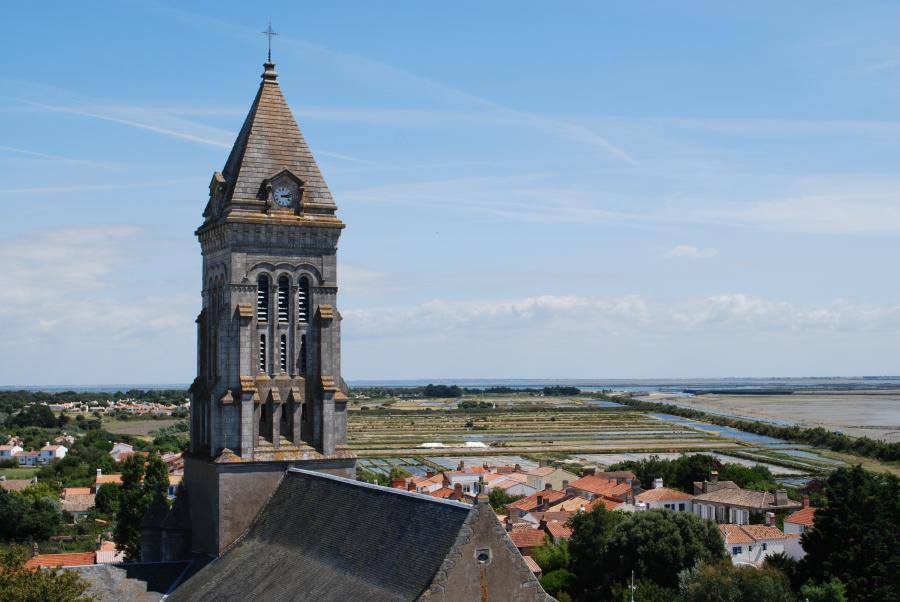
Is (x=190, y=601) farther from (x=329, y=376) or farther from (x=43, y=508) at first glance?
(x=43, y=508)

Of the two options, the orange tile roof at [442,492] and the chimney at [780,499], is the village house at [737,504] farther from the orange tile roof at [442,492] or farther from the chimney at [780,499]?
the orange tile roof at [442,492]

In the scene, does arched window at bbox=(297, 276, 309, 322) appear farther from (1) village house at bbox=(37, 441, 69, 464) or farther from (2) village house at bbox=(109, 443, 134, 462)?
(1) village house at bbox=(37, 441, 69, 464)

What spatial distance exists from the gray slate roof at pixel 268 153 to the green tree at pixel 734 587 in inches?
836

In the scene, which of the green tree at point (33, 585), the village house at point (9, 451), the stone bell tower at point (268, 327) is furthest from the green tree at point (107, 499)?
the green tree at point (33, 585)

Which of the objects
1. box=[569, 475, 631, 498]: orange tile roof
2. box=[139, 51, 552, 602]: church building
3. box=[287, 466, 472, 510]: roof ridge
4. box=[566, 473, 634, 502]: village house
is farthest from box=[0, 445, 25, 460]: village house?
box=[287, 466, 472, 510]: roof ridge

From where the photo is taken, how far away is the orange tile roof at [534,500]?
75875 millimetres

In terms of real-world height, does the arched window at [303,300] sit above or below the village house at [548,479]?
above

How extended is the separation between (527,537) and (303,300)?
33935mm

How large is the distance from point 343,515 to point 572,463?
3691 inches

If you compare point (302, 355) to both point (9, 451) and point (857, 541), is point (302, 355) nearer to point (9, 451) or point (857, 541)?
point (857, 541)

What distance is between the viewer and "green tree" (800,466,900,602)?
45.1 metres

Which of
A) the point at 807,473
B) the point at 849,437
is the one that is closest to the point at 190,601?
the point at 807,473

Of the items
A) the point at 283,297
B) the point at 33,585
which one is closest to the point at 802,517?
the point at 283,297

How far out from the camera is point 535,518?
7119 cm
